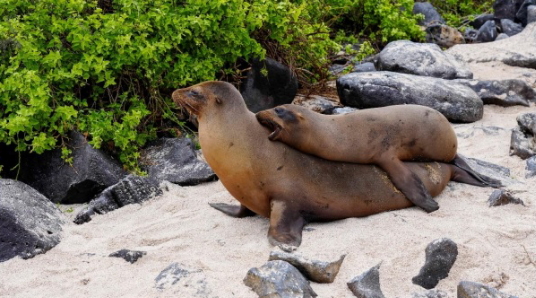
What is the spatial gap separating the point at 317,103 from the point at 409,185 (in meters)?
2.99

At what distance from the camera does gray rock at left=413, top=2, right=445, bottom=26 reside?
11.4 meters

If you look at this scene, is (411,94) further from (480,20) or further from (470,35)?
(480,20)

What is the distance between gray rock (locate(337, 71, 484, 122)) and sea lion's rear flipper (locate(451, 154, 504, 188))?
186 centimetres

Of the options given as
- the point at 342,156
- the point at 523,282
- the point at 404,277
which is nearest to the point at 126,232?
the point at 342,156

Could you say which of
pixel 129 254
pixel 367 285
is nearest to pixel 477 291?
pixel 367 285

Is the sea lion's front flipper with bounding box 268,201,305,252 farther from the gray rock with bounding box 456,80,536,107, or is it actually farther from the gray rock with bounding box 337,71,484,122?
the gray rock with bounding box 456,80,536,107

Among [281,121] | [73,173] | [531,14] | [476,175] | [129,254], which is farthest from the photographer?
[531,14]

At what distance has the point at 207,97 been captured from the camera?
15.5 ft

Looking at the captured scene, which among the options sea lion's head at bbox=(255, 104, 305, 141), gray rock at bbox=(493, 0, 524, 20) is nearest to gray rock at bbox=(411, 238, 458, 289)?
sea lion's head at bbox=(255, 104, 305, 141)

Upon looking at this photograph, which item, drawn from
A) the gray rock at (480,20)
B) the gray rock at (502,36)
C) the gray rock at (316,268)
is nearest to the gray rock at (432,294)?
the gray rock at (316,268)

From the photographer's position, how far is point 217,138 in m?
4.61

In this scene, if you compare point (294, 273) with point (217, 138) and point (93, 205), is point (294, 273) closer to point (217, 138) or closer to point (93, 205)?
point (217, 138)

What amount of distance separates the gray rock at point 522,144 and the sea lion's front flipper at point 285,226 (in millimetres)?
2404

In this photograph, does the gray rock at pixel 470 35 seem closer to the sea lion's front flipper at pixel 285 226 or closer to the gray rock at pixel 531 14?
the gray rock at pixel 531 14
